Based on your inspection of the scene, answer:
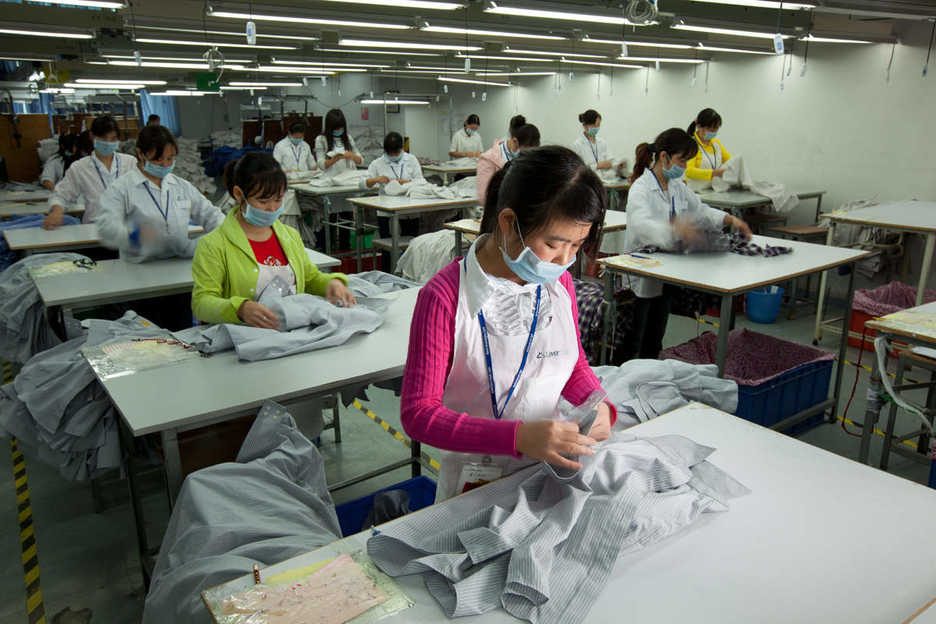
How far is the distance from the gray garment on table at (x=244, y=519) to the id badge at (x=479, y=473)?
0.36 meters

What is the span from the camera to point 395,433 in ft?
12.9

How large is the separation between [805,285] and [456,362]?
666 centimetres

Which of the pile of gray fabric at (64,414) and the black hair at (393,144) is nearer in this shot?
the pile of gray fabric at (64,414)

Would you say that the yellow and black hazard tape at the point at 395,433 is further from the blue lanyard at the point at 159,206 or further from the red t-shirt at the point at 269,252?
the blue lanyard at the point at 159,206

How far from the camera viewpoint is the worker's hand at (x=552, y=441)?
1248mm

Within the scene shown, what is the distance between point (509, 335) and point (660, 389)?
1.13 m

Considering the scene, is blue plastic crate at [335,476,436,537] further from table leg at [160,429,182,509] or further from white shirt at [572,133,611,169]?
white shirt at [572,133,611,169]

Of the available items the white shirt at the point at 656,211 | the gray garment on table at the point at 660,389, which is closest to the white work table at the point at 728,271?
the white shirt at the point at 656,211

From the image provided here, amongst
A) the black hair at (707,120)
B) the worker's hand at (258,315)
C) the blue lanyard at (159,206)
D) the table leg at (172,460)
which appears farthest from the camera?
the black hair at (707,120)

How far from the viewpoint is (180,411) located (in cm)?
198

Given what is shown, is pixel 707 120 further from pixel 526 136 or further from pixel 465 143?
pixel 465 143

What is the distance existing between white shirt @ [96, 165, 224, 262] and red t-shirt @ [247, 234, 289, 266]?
1.40 meters

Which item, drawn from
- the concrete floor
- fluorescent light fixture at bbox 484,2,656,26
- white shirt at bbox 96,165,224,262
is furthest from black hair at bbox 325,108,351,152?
the concrete floor

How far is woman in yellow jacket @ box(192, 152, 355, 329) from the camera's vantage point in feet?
8.51
